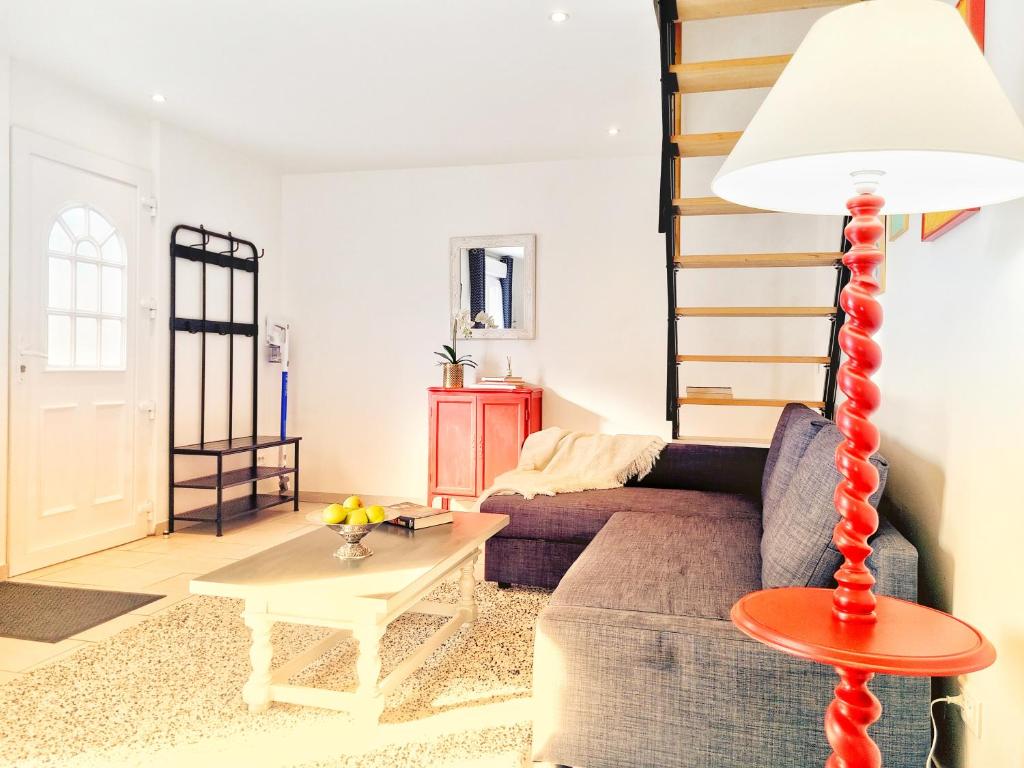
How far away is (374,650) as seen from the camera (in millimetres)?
2025

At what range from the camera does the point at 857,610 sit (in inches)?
50.1

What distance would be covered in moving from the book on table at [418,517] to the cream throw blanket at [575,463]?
2.22ft

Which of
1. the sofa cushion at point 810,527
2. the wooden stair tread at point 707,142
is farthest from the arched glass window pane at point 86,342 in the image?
the sofa cushion at point 810,527

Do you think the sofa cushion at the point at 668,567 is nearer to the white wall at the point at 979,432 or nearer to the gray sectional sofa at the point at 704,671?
the gray sectional sofa at the point at 704,671

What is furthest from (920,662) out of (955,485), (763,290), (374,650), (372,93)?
(763,290)

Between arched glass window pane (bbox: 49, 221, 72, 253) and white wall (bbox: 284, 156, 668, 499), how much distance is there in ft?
6.50

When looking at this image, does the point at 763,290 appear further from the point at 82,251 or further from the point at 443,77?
the point at 82,251

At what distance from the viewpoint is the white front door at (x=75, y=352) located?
3.70 meters

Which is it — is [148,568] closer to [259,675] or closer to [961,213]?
[259,675]

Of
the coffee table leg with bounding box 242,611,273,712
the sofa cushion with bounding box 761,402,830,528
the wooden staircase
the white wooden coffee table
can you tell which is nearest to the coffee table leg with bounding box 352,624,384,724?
the white wooden coffee table

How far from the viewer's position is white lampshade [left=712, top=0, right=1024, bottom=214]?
3.56ft

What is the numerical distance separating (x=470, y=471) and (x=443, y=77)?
245 cm

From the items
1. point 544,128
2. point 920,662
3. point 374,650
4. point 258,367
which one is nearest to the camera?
point 920,662

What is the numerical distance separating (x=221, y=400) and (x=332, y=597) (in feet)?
11.5
